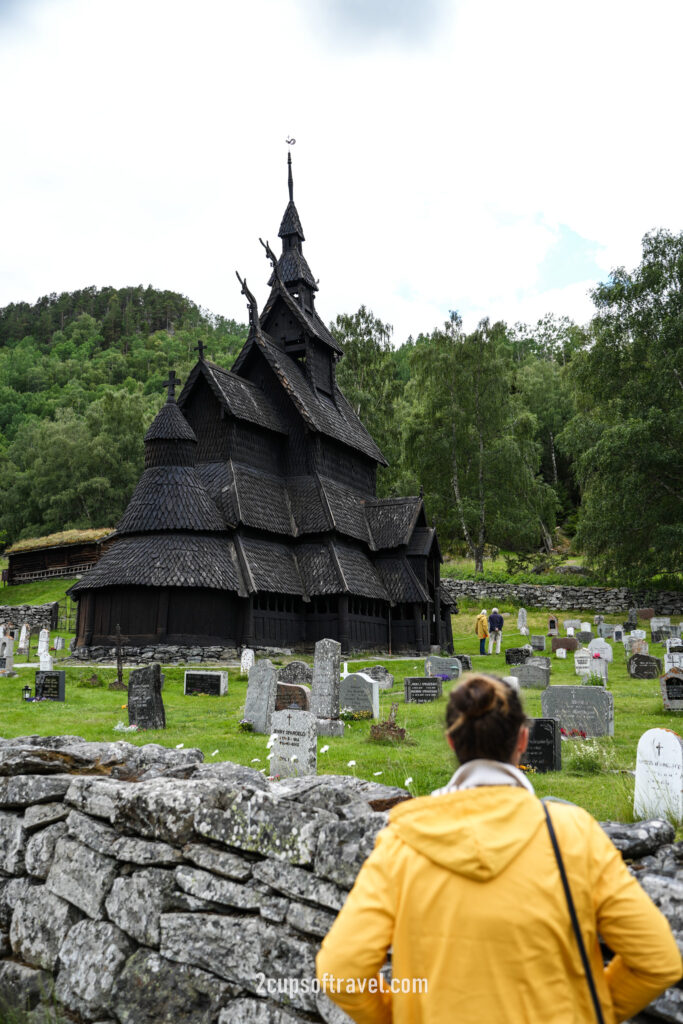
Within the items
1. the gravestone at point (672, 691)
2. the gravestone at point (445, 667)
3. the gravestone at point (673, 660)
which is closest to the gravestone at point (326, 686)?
the gravestone at point (672, 691)

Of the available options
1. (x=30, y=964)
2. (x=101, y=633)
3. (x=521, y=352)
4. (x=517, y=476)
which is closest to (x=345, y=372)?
(x=517, y=476)

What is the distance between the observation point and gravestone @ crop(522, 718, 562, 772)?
8688mm

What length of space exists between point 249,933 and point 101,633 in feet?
78.2

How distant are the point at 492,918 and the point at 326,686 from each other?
1141 cm

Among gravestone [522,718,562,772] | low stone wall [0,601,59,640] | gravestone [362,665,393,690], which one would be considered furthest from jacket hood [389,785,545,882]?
low stone wall [0,601,59,640]

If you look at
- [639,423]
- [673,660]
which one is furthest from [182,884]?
[639,423]

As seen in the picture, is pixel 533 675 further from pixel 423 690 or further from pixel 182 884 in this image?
pixel 182 884

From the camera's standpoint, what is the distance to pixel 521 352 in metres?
87.6

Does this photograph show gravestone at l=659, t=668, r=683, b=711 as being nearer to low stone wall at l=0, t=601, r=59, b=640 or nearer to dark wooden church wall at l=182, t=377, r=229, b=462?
dark wooden church wall at l=182, t=377, r=229, b=462

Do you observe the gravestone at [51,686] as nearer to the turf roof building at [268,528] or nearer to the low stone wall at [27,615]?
the turf roof building at [268,528]

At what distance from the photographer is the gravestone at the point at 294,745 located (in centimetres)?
877

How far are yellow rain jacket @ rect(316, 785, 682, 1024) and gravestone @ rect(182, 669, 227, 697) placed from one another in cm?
1671

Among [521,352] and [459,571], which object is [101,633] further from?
[521,352]

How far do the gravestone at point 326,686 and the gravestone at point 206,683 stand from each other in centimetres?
558
